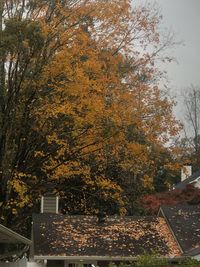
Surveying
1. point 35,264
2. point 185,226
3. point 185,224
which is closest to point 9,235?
point 35,264

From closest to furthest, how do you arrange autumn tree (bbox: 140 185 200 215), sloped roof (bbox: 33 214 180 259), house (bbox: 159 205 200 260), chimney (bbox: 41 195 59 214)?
1. sloped roof (bbox: 33 214 180 259)
2. house (bbox: 159 205 200 260)
3. chimney (bbox: 41 195 59 214)
4. autumn tree (bbox: 140 185 200 215)

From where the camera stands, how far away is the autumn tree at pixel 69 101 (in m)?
22.2

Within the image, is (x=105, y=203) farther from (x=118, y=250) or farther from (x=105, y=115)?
(x=105, y=115)

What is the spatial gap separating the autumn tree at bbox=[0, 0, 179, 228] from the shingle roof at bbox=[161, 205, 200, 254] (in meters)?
4.08

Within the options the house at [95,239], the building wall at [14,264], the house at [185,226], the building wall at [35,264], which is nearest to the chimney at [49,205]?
the house at [95,239]

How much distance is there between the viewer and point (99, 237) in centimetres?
2645

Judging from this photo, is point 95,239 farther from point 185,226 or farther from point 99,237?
point 185,226

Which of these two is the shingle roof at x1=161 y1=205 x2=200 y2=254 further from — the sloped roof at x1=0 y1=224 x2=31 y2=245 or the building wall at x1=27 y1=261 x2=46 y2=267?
the sloped roof at x1=0 y1=224 x2=31 y2=245

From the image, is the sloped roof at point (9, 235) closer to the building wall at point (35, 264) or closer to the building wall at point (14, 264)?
the building wall at point (14, 264)

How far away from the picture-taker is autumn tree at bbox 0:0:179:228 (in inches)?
875

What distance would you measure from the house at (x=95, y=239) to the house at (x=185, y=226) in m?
0.34

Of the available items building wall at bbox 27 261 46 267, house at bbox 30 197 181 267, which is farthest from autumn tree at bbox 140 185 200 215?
building wall at bbox 27 261 46 267

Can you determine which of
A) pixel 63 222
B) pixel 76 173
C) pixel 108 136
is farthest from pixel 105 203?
pixel 108 136

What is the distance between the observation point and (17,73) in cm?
2316
